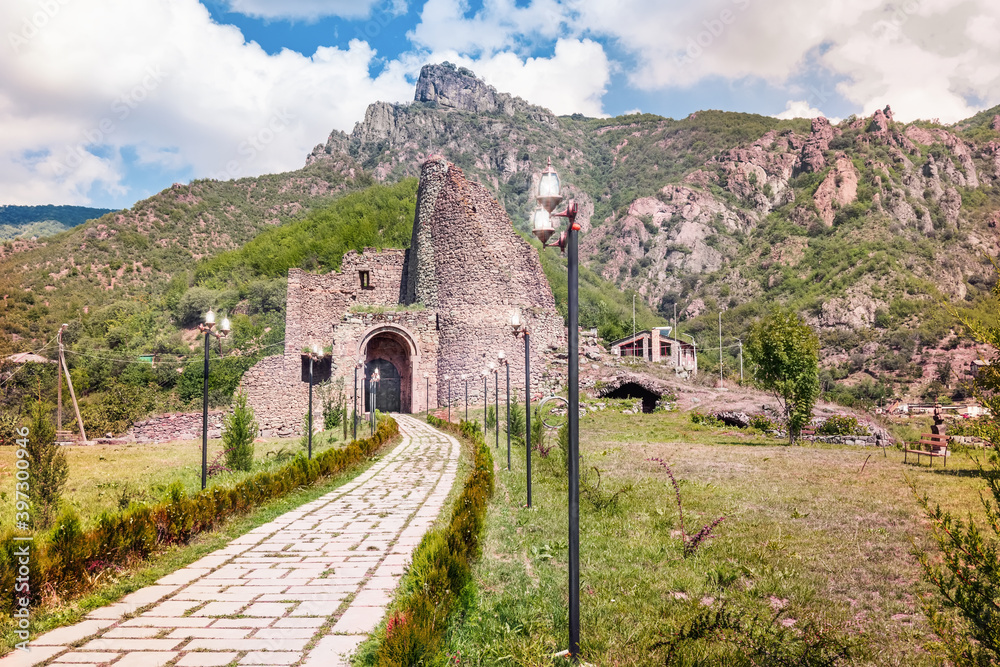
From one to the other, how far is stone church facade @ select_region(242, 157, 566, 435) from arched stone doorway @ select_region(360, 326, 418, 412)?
2.3 inches

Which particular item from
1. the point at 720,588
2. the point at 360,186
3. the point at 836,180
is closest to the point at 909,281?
the point at 836,180

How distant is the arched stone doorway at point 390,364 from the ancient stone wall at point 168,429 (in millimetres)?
7919

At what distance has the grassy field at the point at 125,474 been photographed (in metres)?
9.38

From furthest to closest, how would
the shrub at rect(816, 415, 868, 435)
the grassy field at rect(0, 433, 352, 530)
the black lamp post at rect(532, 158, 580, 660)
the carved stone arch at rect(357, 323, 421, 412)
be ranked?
the carved stone arch at rect(357, 323, 421, 412) < the shrub at rect(816, 415, 868, 435) < the grassy field at rect(0, 433, 352, 530) < the black lamp post at rect(532, 158, 580, 660)

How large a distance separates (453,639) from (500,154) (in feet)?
398

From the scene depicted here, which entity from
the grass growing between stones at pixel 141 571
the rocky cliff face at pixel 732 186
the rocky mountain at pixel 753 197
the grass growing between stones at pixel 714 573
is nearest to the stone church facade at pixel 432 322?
the grass growing between stones at pixel 714 573

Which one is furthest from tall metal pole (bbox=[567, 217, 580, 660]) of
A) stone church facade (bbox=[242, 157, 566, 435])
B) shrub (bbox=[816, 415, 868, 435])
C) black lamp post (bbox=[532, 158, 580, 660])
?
stone church facade (bbox=[242, 157, 566, 435])

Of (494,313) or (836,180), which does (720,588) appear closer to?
(494,313)

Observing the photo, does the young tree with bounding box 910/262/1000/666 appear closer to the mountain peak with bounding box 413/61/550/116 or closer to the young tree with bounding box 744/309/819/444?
the young tree with bounding box 744/309/819/444

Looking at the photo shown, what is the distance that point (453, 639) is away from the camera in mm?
4035

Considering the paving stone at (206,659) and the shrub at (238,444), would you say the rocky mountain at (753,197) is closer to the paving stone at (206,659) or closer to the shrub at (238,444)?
the shrub at (238,444)

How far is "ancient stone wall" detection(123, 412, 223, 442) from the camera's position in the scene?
2678 cm

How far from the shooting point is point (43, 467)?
8.20 meters

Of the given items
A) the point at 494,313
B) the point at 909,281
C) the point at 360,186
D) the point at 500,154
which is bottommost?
the point at 494,313
